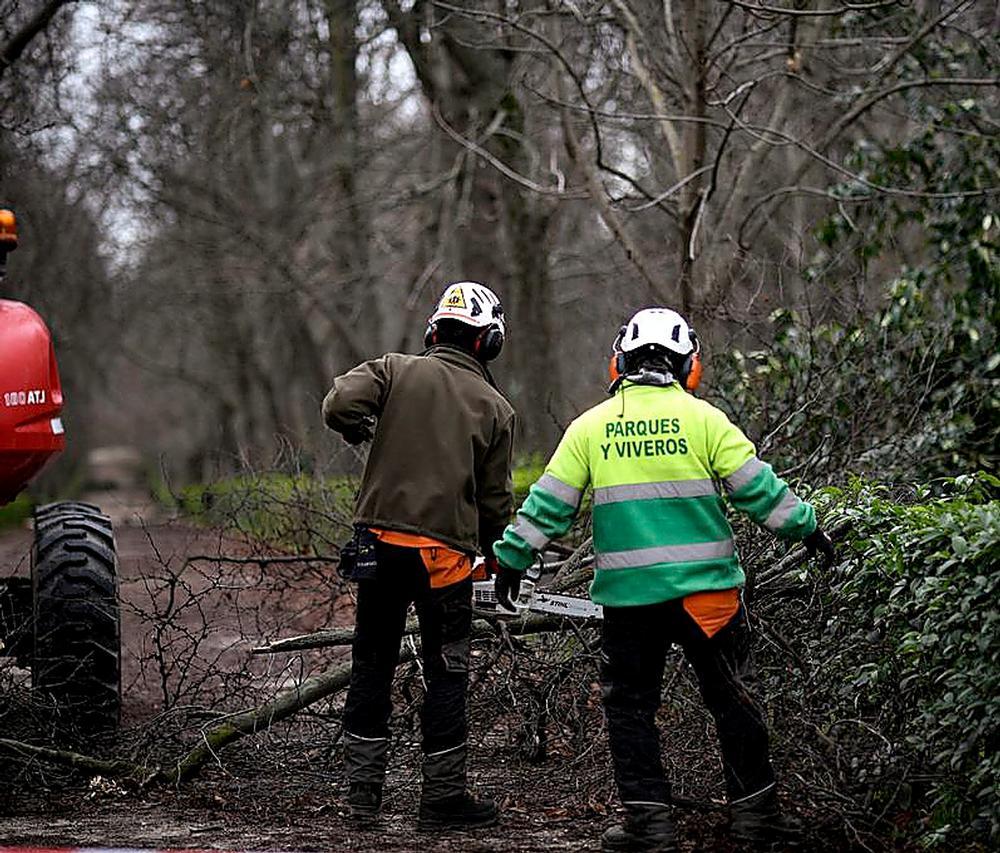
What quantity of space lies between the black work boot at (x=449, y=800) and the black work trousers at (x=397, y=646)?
5cm

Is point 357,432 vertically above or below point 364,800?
above

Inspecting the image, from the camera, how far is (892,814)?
5426 mm

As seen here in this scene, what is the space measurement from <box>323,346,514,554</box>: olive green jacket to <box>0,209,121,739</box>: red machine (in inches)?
65.6

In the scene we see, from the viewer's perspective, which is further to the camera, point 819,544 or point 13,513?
point 13,513

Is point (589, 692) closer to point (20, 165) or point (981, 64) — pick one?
point (981, 64)

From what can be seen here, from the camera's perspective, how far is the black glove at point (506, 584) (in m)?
5.73

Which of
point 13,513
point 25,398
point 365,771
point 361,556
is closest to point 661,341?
point 361,556

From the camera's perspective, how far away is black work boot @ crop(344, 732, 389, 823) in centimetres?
609

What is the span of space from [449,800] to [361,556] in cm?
96

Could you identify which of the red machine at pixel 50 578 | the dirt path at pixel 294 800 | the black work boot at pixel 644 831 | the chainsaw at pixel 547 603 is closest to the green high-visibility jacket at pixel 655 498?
the chainsaw at pixel 547 603

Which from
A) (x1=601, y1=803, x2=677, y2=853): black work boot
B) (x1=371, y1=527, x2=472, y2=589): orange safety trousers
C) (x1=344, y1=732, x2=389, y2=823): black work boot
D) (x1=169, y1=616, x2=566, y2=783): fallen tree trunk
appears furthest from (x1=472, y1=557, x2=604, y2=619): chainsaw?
(x1=601, y1=803, x2=677, y2=853): black work boot

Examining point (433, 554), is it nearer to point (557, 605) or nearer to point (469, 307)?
point (557, 605)

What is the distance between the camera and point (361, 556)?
609cm

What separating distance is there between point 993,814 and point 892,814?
84 cm
